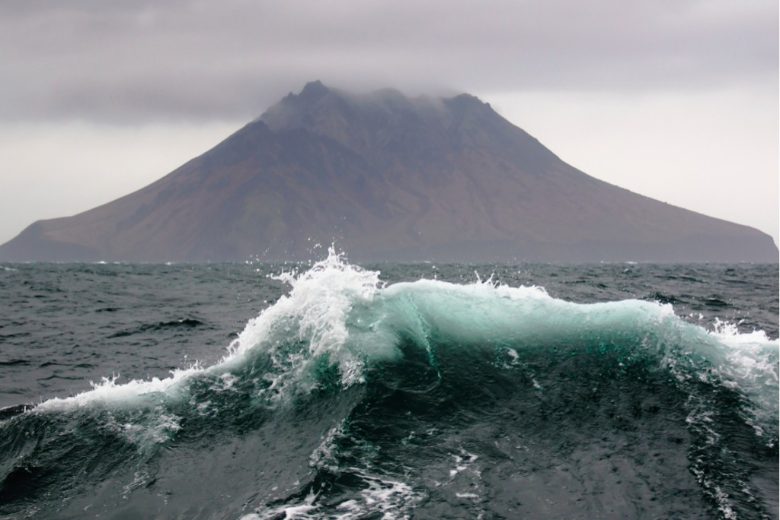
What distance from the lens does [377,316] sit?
12.8 m

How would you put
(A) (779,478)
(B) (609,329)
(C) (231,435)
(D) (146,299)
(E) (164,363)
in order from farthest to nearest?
1. (D) (146,299)
2. (E) (164,363)
3. (B) (609,329)
4. (C) (231,435)
5. (A) (779,478)

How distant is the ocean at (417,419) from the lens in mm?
8078

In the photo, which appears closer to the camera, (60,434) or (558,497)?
(558,497)

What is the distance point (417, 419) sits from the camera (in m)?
10.0

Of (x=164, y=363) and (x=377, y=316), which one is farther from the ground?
(x=377, y=316)

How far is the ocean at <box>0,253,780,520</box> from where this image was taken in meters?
8.08

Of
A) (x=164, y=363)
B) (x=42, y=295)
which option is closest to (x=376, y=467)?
(x=164, y=363)

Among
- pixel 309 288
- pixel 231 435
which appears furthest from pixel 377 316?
pixel 231 435

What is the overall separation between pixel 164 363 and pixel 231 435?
6.36 meters

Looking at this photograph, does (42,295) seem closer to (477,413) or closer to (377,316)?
(377,316)

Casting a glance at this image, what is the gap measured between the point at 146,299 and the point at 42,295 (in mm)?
6203

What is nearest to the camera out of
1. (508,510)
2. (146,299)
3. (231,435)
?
(508,510)

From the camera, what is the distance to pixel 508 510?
7.65 meters

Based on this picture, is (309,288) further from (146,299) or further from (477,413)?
(146,299)
